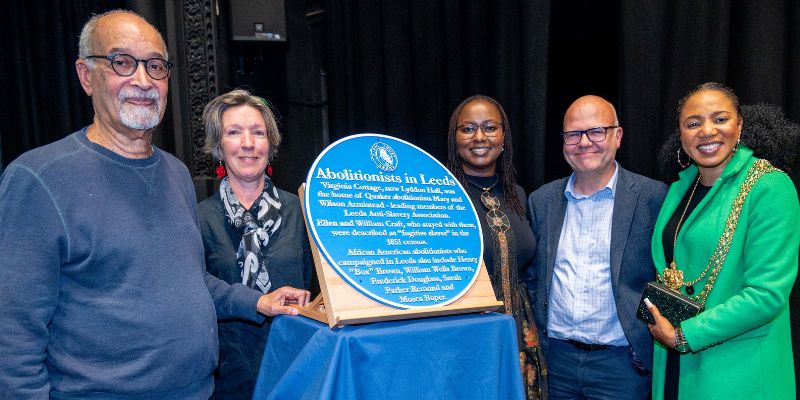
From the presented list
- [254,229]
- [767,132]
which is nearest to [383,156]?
[254,229]

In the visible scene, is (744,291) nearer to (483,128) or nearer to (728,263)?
(728,263)

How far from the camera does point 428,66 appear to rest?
14.2ft

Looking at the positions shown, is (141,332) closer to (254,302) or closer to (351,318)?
(254,302)

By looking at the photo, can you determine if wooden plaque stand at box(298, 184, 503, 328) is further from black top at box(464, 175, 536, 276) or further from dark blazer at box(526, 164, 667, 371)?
dark blazer at box(526, 164, 667, 371)

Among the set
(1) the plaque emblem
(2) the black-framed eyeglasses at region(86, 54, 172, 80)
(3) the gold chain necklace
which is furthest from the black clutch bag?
(2) the black-framed eyeglasses at region(86, 54, 172, 80)

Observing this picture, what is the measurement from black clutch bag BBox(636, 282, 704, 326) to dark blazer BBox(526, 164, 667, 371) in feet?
0.65

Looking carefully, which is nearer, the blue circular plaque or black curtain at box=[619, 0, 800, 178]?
the blue circular plaque

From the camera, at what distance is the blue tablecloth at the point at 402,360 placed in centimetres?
120

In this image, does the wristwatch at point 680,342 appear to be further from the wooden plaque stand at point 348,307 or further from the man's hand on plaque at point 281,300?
the man's hand on plaque at point 281,300

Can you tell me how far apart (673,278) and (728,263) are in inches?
6.5

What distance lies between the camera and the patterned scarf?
1841 mm

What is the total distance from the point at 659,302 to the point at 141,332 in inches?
59.3

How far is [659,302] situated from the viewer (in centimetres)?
177

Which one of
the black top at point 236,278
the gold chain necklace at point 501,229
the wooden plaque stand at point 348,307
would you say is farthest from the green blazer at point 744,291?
the black top at point 236,278
